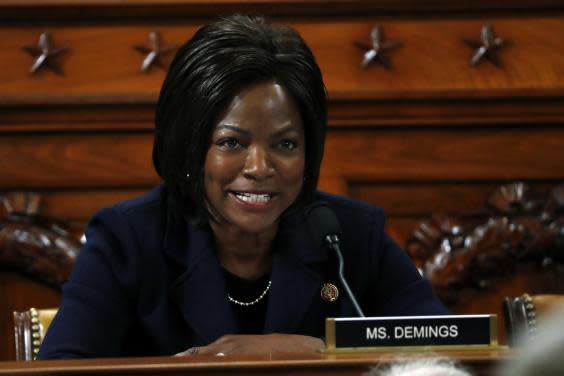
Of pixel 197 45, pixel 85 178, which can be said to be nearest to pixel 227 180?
pixel 197 45

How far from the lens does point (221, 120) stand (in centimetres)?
188

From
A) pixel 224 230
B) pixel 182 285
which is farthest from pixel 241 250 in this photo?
pixel 182 285

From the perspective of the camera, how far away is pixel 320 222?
1922mm

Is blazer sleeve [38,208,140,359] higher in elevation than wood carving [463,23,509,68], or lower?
lower

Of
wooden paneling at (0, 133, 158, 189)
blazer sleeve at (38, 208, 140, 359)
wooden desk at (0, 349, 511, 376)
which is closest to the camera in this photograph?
wooden desk at (0, 349, 511, 376)

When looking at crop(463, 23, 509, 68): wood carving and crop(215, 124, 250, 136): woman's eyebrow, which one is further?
crop(463, 23, 509, 68): wood carving

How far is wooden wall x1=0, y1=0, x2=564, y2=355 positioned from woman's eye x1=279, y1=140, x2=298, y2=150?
876mm

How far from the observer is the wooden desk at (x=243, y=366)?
3.89ft

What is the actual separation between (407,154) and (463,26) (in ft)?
1.25

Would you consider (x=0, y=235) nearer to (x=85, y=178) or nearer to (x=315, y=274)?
(x=85, y=178)

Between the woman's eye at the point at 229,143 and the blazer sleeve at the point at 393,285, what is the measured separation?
363 mm

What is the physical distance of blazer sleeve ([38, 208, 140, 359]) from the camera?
1.75 meters

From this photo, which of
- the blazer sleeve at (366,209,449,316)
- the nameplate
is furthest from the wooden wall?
the nameplate

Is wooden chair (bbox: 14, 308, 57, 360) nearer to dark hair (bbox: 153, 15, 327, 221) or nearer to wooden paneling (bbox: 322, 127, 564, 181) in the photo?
dark hair (bbox: 153, 15, 327, 221)
